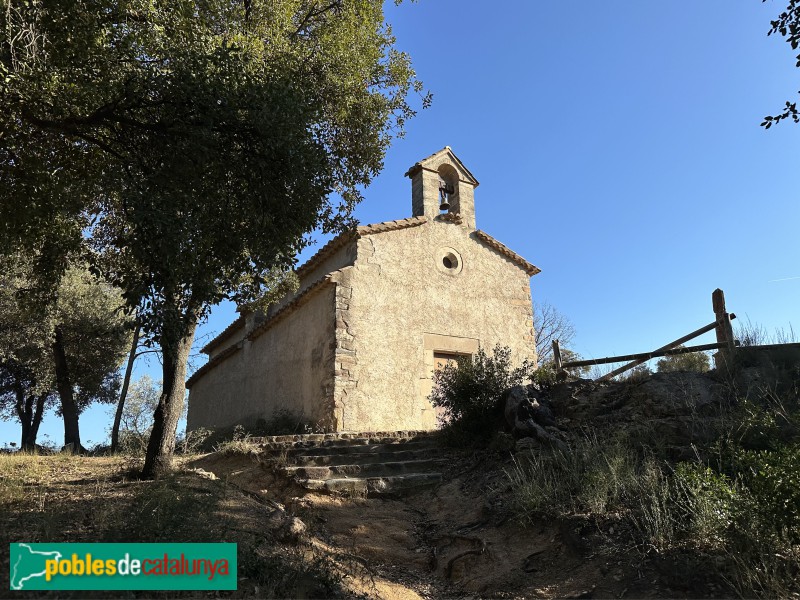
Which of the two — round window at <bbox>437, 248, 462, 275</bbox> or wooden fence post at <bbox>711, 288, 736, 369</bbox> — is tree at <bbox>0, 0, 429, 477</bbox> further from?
round window at <bbox>437, 248, 462, 275</bbox>

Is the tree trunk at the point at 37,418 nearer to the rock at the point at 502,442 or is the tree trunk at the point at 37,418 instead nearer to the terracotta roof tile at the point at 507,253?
the terracotta roof tile at the point at 507,253

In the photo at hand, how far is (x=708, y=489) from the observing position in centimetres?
486

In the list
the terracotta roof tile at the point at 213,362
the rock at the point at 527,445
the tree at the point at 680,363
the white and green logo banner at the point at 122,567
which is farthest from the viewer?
the terracotta roof tile at the point at 213,362

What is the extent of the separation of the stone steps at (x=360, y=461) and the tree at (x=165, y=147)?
195 centimetres

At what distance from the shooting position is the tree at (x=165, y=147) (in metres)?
5.39

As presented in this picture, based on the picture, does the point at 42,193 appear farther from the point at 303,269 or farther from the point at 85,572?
the point at 303,269

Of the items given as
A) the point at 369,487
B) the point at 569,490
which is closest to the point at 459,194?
the point at 369,487

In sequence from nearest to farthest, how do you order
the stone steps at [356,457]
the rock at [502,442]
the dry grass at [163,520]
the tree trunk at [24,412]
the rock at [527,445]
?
the dry grass at [163,520]
the rock at [527,445]
the rock at [502,442]
the stone steps at [356,457]
the tree trunk at [24,412]

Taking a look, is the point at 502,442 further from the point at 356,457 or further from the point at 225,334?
the point at 225,334

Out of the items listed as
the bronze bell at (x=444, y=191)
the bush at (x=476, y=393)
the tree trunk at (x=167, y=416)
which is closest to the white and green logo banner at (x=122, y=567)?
the tree trunk at (x=167, y=416)

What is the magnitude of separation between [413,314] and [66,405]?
10063 mm

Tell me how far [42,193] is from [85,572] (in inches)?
187

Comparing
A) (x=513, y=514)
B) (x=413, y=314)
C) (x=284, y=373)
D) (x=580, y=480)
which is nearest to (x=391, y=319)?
(x=413, y=314)

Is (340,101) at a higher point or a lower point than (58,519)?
higher
